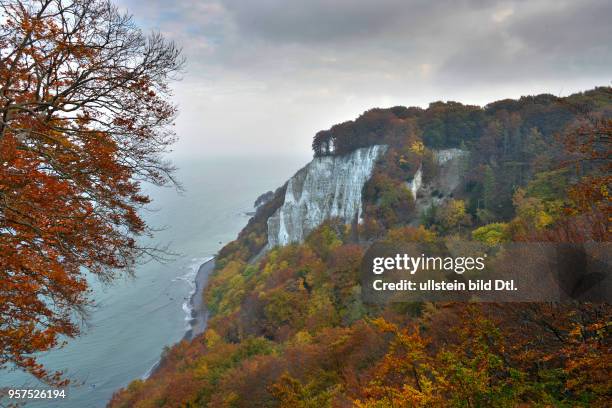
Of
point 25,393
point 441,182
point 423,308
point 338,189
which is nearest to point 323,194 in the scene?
point 338,189

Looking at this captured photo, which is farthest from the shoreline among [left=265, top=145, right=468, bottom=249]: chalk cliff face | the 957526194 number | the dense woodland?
the 957526194 number

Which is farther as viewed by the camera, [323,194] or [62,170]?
[323,194]

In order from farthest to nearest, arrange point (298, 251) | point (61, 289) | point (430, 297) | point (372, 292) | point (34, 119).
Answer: point (298, 251) < point (372, 292) < point (430, 297) < point (61, 289) < point (34, 119)

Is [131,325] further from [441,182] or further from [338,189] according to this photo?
[441,182]

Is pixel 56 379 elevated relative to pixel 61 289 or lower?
lower

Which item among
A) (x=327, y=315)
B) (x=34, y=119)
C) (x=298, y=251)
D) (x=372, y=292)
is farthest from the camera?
(x=298, y=251)

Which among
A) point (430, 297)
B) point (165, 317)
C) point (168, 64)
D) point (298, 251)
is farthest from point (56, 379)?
point (165, 317)

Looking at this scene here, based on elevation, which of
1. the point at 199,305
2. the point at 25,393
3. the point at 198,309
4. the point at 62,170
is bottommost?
the point at 198,309

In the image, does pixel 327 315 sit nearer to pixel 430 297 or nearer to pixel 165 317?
pixel 430 297
